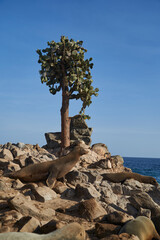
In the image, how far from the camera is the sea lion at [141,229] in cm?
524

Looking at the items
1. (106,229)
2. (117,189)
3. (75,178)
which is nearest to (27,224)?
(106,229)

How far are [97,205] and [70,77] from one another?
16.1 metres

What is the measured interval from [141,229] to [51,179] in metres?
4.89

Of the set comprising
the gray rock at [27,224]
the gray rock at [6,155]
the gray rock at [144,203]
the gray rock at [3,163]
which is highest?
the gray rock at [6,155]

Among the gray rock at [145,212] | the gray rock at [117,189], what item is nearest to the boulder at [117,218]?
the gray rock at [145,212]

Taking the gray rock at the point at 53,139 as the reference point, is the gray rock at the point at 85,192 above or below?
below

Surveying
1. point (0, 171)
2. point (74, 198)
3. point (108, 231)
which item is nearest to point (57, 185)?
point (74, 198)

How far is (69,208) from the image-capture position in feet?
23.8

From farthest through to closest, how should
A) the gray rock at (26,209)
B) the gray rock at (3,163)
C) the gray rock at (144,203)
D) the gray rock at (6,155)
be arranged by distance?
the gray rock at (6,155) < the gray rock at (3,163) < the gray rock at (144,203) < the gray rock at (26,209)

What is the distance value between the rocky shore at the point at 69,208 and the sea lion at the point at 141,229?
1.00 ft

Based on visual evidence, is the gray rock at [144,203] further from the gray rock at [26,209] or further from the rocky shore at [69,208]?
the gray rock at [26,209]

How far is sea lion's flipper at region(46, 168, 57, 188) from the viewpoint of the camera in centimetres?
941

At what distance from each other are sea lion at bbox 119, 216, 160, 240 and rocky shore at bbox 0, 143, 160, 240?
0.30m

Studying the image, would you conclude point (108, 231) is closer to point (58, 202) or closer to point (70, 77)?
point (58, 202)
